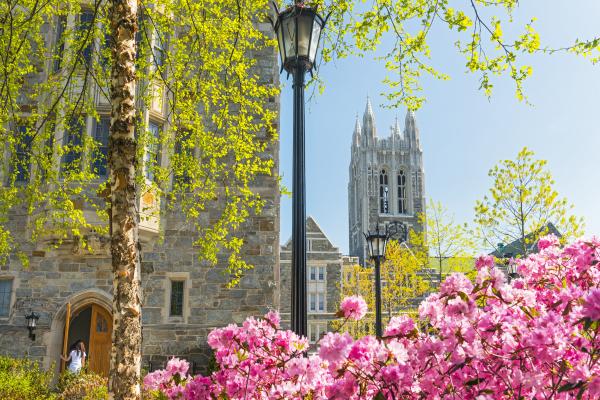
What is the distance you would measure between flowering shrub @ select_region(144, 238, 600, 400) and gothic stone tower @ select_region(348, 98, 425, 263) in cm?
7279

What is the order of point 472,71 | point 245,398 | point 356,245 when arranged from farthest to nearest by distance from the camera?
point 356,245, point 472,71, point 245,398

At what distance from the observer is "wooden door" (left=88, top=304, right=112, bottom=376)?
13.0 meters

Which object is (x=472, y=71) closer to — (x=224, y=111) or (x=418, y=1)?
(x=418, y=1)

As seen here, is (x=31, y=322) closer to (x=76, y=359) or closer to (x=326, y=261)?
(x=76, y=359)

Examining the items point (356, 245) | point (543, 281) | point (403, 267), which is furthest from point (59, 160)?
point (356, 245)

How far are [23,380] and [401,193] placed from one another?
7194 centimetres

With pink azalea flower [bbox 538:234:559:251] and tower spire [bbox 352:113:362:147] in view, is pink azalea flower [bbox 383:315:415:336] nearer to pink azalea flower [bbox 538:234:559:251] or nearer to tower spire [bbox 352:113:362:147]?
pink azalea flower [bbox 538:234:559:251]

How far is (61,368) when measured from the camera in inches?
489

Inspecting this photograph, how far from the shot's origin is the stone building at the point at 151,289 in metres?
12.1

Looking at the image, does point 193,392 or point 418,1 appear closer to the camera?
point 193,392

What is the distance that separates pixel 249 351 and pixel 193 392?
44 centimetres

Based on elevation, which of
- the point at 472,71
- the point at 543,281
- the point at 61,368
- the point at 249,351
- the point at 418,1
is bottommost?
the point at 61,368

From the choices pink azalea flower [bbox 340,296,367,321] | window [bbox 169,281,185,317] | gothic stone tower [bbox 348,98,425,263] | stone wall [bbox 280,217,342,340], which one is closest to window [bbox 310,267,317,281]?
stone wall [bbox 280,217,342,340]

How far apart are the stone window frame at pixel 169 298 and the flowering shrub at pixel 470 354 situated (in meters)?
9.45
